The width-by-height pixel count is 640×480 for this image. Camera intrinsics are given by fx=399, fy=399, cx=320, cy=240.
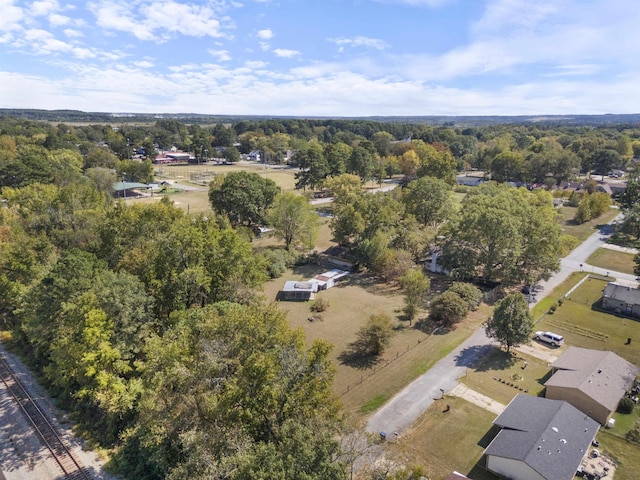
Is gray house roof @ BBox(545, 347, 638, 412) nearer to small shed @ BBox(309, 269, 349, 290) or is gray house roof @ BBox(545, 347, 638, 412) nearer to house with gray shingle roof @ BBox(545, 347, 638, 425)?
house with gray shingle roof @ BBox(545, 347, 638, 425)

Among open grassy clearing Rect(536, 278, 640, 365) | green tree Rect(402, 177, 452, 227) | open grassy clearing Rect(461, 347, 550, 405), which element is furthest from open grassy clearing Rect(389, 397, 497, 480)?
green tree Rect(402, 177, 452, 227)

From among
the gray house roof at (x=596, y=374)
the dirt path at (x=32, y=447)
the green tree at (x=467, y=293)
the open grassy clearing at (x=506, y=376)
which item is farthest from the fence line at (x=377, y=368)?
the dirt path at (x=32, y=447)

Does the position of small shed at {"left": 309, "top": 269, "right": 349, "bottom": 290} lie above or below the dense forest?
below

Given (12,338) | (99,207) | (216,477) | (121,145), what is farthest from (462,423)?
(121,145)

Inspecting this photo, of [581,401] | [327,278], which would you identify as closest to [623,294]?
[581,401]

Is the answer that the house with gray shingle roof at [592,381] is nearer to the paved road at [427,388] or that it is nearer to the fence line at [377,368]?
the paved road at [427,388]

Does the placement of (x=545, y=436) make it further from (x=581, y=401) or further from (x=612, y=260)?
(x=612, y=260)
